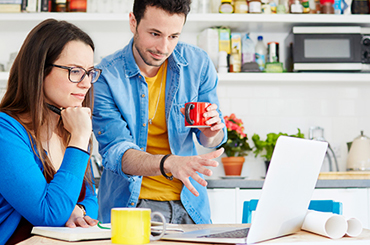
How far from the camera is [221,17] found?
10.1 ft

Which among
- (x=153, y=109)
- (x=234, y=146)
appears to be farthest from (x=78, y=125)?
(x=234, y=146)

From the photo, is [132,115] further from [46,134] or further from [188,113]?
[46,134]

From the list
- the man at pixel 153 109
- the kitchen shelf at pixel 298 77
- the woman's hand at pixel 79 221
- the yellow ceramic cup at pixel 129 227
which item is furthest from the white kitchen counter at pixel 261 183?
the yellow ceramic cup at pixel 129 227

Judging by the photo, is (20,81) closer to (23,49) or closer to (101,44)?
(23,49)

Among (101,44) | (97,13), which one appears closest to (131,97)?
(97,13)

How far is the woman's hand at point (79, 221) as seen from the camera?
3.76 feet

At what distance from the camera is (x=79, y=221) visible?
3.87 ft

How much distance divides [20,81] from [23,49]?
10 centimetres

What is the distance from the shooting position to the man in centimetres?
161

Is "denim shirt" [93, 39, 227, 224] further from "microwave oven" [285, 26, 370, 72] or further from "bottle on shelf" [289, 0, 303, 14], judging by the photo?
"bottle on shelf" [289, 0, 303, 14]

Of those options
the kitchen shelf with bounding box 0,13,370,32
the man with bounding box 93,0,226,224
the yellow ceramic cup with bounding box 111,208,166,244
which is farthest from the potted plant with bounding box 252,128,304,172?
the yellow ceramic cup with bounding box 111,208,166,244

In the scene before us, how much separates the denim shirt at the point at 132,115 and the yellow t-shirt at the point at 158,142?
31 millimetres

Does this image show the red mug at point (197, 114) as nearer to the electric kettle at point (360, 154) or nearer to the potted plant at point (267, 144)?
the potted plant at point (267, 144)

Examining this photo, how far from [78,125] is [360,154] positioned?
7.95 feet
